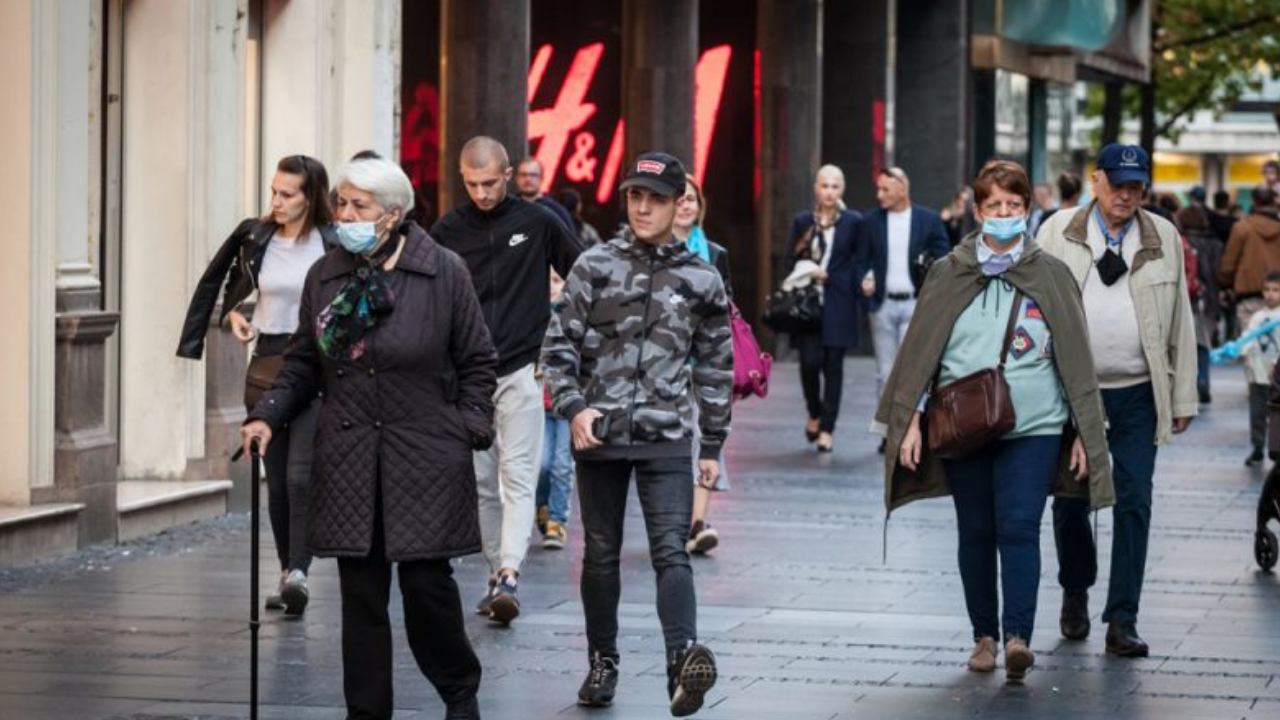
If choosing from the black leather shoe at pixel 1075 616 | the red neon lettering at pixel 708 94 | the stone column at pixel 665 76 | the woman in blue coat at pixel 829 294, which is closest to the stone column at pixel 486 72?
the woman in blue coat at pixel 829 294

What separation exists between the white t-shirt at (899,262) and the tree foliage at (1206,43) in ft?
108

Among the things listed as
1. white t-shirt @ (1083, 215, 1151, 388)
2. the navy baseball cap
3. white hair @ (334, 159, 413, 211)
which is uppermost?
the navy baseball cap

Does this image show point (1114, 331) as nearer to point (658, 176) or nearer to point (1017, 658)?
point (1017, 658)

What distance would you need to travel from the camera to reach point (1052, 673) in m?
9.91

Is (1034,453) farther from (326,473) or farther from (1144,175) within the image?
(326,473)

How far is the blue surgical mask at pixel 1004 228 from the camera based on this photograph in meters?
9.73

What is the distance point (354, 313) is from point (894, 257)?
11245mm

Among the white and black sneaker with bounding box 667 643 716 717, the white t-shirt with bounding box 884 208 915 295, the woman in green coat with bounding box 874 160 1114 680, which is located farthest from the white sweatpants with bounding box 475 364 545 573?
the white t-shirt with bounding box 884 208 915 295

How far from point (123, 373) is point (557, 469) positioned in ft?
8.69

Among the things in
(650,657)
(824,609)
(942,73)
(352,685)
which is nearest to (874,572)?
(824,609)

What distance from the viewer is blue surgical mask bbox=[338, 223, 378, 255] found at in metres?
8.15

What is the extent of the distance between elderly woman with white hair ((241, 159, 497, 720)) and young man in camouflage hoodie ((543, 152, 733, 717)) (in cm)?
69

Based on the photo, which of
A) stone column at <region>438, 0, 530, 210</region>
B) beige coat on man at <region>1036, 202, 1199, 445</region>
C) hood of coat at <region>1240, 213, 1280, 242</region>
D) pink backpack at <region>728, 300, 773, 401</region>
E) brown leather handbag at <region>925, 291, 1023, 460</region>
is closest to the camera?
brown leather handbag at <region>925, 291, 1023, 460</region>

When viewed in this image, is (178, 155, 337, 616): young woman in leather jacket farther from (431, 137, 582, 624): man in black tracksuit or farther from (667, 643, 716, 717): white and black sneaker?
(667, 643, 716, 717): white and black sneaker
